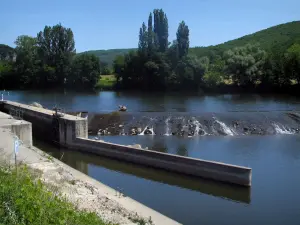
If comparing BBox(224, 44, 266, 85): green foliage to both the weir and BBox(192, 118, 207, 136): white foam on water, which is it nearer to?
BBox(192, 118, 207, 136): white foam on water

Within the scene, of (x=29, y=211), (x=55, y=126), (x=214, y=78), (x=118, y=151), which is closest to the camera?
(x=29, y=211)

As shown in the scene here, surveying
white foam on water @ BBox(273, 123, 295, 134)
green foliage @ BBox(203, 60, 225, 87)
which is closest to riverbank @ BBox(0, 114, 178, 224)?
white foam on water @ BBox(273, 123, 295, 134)

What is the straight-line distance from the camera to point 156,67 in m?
60.6

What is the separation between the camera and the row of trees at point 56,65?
68125mm

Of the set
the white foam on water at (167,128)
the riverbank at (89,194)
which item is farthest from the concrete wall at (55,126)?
the white foam on water at (167,128)

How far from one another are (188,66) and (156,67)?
5.26m

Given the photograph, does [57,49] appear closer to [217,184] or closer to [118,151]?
[118,151]

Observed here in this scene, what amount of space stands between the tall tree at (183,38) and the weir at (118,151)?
1408 inches

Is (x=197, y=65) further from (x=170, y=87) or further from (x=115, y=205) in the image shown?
(x=115, y=205)

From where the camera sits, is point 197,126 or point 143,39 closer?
point 197,126

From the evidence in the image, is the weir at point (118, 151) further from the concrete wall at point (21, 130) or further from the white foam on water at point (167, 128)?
the white foam on water at point (167, 128)

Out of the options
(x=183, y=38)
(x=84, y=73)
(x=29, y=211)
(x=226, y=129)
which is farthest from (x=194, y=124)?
(x=84, y=73)

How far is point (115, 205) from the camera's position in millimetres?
10531

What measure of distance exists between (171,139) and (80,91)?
4518 cm
